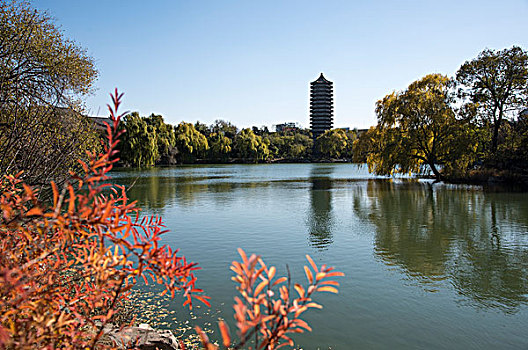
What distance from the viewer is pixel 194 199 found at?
19172mm

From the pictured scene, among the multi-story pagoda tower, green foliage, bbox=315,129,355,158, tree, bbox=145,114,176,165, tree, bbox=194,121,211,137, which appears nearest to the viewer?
tree, bbox=145,114,176,165

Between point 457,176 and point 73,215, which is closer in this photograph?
point 73,215

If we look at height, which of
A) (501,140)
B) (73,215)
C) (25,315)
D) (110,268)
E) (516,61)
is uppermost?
(516,61)

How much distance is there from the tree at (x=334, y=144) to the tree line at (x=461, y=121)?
163ft

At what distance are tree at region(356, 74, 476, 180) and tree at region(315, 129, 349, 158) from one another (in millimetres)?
49710

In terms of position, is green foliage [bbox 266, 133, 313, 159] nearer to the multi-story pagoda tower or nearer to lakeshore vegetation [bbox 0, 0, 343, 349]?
the multi-story pagoda tower

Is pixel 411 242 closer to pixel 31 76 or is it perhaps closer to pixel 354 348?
pixel 354 348

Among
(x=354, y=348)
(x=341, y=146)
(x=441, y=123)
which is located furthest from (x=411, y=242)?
(x=341, y=146)

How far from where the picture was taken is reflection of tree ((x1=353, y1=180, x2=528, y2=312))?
22.6ft

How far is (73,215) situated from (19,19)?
10899mm

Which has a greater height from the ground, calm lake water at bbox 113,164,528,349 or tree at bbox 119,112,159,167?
tree at bbox 119,112,159,167

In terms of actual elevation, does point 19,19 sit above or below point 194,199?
above

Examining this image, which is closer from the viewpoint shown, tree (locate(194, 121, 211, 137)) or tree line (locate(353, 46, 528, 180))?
tree line (locate(353, 46, 528, 180))

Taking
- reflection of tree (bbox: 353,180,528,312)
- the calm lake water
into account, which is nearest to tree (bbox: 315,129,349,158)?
the calm lake water
